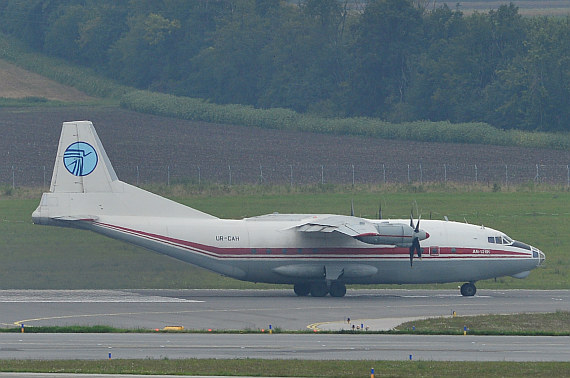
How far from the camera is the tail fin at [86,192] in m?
44.5

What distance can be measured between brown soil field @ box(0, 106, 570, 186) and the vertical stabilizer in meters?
26.2

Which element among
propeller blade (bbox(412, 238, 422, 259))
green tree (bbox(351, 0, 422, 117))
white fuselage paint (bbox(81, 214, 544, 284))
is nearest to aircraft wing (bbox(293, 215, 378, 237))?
white fuselage paint (bbox(81, 214, 544, 284))

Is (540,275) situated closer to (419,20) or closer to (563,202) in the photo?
(563,202)

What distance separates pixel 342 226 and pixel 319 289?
3869mm

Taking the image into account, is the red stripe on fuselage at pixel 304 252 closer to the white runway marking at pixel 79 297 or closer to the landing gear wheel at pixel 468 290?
the landing gear wheel at pixel 468 290

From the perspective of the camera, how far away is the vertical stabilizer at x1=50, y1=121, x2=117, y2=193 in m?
44.8

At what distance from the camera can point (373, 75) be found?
107688 millimetres

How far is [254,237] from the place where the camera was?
1777 inches

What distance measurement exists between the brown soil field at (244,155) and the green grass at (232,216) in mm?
5113

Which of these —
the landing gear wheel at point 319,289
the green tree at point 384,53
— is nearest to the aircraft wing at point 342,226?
the landing gear wheel at point 319,289

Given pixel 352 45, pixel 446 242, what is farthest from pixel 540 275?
pixel 352 45

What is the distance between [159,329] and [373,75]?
76.4 metres

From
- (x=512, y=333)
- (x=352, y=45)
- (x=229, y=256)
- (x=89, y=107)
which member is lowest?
(x=512, y=333)

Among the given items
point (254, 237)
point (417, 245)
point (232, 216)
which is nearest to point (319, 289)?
point (254, 237)
